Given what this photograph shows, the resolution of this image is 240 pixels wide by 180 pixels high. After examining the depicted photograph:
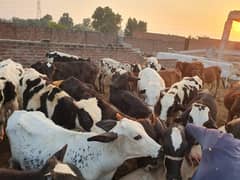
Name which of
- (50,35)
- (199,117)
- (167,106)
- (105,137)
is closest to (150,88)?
(167,106)

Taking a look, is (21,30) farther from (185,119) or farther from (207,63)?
(185,119)

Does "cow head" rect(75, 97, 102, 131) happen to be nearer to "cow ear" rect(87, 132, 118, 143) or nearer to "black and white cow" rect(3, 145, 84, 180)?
"cow ear" rect(87, 132, 118, 143)

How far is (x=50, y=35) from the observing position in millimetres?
19906

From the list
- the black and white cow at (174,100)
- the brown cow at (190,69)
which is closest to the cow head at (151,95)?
the black and white cow at (174,100)

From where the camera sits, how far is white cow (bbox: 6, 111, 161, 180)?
151 inches

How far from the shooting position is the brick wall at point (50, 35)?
18.0 m

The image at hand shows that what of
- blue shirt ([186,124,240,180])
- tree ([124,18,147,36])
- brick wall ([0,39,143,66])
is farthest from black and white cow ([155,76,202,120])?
tree ([124,18,147,36])

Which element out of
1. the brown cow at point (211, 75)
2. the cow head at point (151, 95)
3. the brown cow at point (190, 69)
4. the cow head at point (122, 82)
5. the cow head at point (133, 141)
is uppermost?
the cow head at point (133, 141)

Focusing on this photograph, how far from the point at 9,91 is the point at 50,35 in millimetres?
14015

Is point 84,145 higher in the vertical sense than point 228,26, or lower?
lower

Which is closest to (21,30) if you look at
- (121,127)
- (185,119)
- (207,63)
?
(207,63)

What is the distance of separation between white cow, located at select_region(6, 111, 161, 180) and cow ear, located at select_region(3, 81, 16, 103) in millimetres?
2065

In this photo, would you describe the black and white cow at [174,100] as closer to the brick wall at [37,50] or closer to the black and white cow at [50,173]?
the black and white cow at [50,173]

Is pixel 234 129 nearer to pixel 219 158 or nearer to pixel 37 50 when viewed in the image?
pixel 219 158
